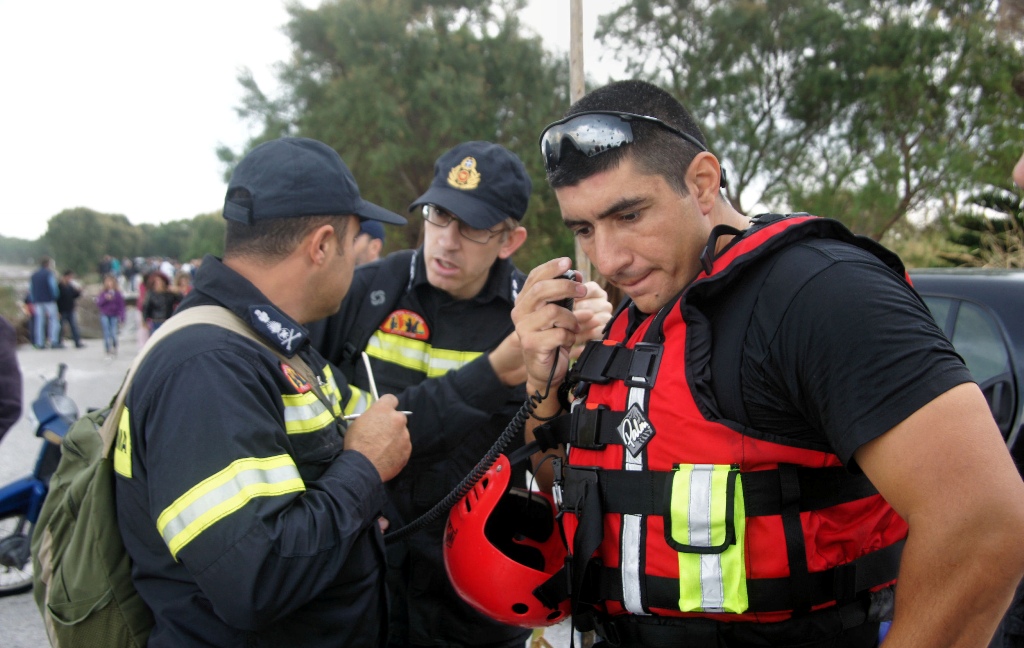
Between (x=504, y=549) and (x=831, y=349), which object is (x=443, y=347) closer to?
(x=504, y=549)

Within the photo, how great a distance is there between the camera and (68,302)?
55.2ft

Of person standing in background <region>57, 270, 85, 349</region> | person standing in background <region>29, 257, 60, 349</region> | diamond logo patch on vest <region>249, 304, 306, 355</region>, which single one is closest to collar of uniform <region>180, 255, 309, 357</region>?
diamond logo patch on vest <region>249, 304, 306, 355</region>

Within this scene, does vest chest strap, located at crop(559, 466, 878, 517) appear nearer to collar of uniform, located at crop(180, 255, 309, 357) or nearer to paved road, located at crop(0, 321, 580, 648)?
collar of uniform, located at crop(180, 255, 309, 357)

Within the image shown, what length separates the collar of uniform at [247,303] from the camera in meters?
1.87

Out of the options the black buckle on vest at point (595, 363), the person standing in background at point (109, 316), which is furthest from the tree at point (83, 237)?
the black buckle on vest at point (595, 363)

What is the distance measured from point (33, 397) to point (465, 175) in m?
9.58

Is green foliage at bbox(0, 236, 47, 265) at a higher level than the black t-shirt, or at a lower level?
lower

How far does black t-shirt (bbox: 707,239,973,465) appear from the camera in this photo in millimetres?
1158

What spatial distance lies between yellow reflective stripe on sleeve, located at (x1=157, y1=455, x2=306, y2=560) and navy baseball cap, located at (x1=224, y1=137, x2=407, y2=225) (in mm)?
698

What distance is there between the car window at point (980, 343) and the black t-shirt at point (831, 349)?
2581mm

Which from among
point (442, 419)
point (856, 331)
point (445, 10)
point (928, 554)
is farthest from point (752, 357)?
point (445, 10)

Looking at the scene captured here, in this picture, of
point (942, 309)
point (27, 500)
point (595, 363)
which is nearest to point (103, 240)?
point (27, 500)

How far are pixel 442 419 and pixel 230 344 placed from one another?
2.95ft

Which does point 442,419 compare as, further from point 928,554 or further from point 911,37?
point 911,37
